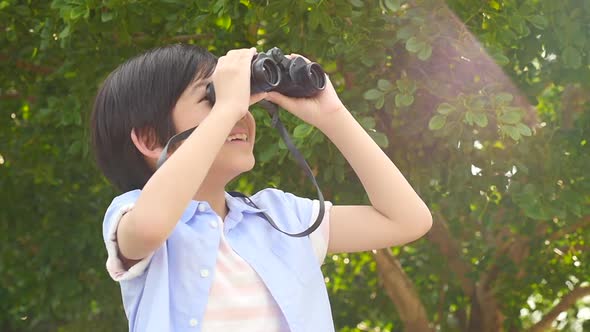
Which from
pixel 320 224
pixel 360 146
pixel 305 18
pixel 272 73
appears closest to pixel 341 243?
pixel 320 224

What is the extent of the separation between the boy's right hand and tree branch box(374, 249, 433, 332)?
3438 millimetres

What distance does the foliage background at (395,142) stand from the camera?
13.0ft

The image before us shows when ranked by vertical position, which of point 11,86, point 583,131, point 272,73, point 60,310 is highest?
point 272,73

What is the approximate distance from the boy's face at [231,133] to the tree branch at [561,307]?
147 inches

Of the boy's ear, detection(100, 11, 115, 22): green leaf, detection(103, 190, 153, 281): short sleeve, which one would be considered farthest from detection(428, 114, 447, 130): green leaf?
detection(103, 190, 153, 281): short sleeve

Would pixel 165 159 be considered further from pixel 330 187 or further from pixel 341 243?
pixel 330 187

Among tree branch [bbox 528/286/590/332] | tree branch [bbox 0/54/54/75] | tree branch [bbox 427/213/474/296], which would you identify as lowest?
tree branch [bbox 528/286/590/332]

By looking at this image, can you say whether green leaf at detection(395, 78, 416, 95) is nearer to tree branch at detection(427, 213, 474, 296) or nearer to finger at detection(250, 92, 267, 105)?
tree branch at detection(427, 213, 474, 296)

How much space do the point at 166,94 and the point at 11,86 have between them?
10.8 ft

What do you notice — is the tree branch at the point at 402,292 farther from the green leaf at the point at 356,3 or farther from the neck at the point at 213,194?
the neck at the point at 213,194

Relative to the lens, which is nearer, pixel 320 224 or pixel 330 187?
pixel 320 224

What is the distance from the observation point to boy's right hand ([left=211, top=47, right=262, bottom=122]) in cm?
221

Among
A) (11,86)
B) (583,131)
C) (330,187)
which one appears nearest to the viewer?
(583,131)

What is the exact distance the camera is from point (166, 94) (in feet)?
7.92
